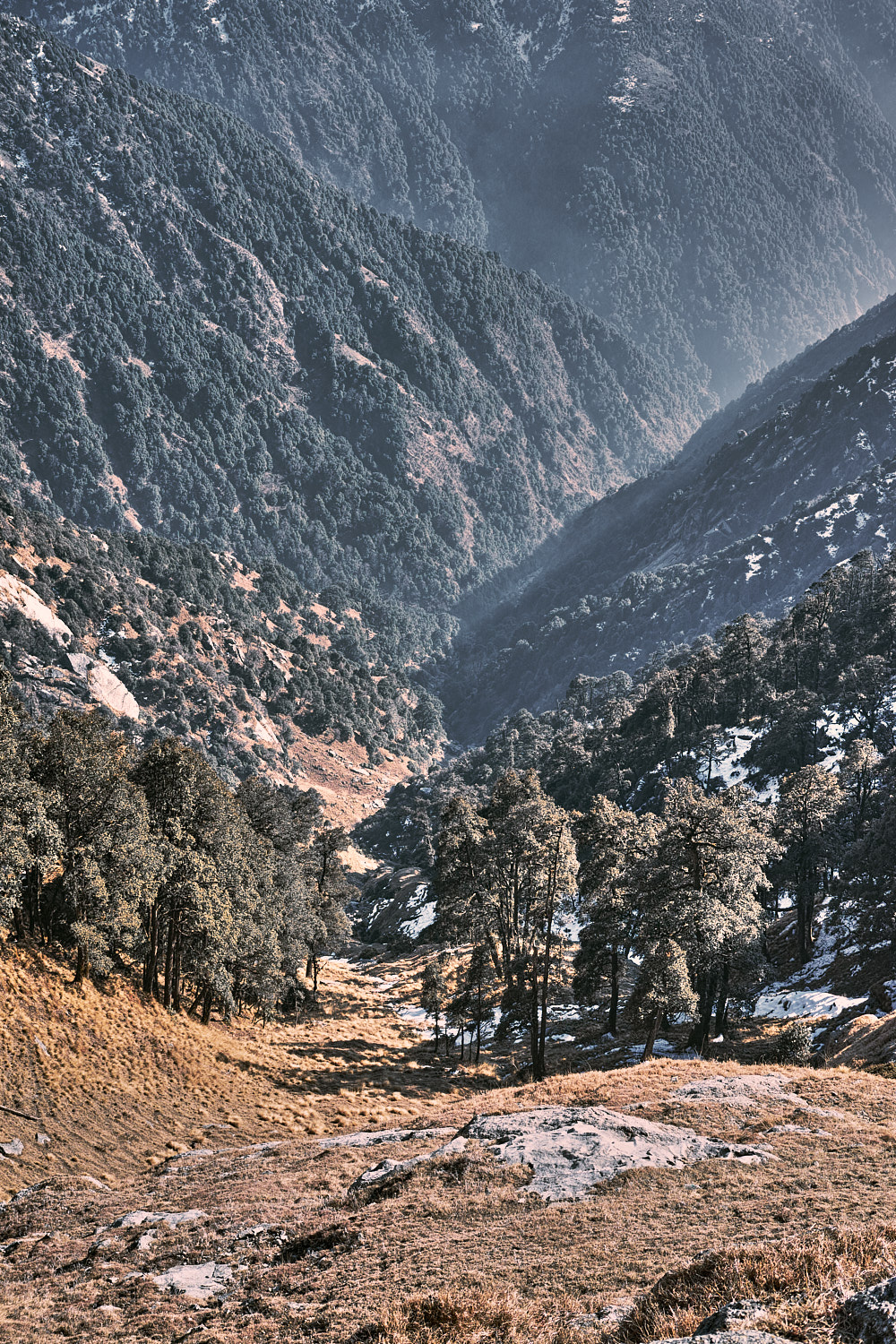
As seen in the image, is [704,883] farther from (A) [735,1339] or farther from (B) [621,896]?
(A) [735,1339]

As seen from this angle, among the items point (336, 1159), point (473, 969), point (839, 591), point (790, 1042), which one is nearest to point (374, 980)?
point (473, 969)

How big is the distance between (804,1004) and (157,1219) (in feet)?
127

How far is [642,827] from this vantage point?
5188 centimetres

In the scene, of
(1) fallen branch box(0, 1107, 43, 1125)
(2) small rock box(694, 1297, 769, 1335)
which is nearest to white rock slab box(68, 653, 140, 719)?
(1) fallen branch box(0, 1107, 43, 1125)

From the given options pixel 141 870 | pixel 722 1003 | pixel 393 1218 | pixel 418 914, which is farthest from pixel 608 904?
pixel 418 914

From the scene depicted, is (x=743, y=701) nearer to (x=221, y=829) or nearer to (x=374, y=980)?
(x=374, y=980)

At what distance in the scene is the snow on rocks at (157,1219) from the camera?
20516 mm

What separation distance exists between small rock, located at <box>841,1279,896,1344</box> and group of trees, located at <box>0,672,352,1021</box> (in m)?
30.8

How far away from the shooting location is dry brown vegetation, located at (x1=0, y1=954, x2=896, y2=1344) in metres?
11.2

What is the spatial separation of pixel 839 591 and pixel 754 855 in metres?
102

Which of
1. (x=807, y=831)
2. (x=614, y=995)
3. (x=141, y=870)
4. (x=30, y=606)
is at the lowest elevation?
(x=614, y=995)

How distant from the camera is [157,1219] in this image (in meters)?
21.0

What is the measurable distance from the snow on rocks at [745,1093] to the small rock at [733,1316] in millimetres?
15266

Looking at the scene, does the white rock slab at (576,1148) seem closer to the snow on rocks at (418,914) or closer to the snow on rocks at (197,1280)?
the snow on rocks at (197,1280)
